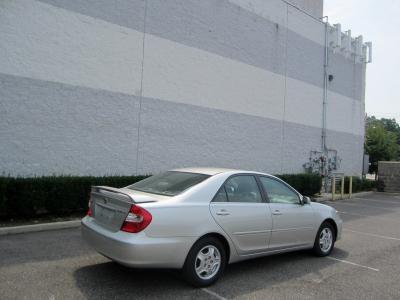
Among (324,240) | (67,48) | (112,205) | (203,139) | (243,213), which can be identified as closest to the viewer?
(112,205)

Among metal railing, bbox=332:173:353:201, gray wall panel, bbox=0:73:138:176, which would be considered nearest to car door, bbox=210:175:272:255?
gray wall panel, bbox=0:73:138:176

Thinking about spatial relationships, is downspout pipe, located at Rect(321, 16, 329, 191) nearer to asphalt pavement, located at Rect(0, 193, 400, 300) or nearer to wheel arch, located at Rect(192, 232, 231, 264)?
asphalt pavement, located at Rect(0, 193, 400, 300)

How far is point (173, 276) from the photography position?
518 centimetres

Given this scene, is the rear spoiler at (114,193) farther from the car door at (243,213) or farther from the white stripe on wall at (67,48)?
the white stripe on wall at (67,48)

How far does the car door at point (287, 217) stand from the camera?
19.2 feet

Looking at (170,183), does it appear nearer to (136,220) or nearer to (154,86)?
(136,220)

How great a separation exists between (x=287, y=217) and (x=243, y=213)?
99 centimetres

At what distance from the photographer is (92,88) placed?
10734mm

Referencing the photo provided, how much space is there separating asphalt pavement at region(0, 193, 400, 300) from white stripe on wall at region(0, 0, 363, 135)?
466 cm

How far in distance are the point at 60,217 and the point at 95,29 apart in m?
5.22

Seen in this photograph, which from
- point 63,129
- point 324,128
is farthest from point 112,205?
point 324,128

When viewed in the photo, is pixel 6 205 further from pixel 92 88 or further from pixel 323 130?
pixel 323 130

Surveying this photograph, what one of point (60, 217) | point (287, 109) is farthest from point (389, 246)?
point (287, 109)

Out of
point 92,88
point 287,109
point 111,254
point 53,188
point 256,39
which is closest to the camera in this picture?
point 111,254
